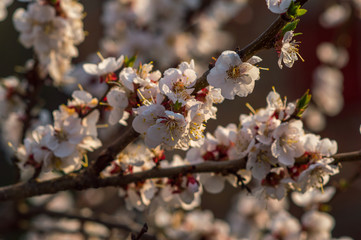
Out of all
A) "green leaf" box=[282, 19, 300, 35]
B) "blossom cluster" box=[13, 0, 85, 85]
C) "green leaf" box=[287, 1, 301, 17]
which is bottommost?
"blossom cluster" box=[13, 0, 85, 85]

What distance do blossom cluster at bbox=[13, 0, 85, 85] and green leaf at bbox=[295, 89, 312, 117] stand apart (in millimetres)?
1052

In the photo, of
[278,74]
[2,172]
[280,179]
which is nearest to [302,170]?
[280,179]

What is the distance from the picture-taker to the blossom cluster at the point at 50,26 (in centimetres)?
165

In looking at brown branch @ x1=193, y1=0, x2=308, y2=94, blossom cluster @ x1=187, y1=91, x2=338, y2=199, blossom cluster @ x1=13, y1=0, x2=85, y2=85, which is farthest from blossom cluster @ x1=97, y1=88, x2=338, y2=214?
blossom cluster @ x1=13, y1=0, x2=85, y2=85

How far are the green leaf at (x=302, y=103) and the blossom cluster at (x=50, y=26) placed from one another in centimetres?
105

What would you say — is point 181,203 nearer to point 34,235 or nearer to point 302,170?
point 302,170

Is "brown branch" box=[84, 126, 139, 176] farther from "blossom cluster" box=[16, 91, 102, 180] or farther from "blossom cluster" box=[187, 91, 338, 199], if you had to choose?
"blossom cluster" box=[187, 91, 338, 199]

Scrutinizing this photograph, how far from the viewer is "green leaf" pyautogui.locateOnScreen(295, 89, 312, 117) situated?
1.16 m

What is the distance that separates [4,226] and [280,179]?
1.58 metres

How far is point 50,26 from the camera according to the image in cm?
171

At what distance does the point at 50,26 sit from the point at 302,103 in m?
1.16

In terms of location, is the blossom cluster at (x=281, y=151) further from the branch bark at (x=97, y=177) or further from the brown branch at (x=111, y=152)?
the brown branch at (x=111, y=152)

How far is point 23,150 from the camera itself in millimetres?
1404

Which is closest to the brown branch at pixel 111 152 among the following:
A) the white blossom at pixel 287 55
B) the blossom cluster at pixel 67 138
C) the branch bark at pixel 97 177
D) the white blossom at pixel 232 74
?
the branch bark at pixel 97 177
